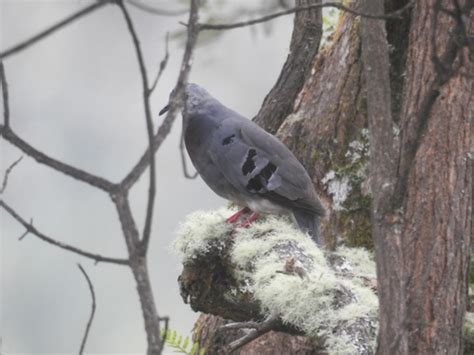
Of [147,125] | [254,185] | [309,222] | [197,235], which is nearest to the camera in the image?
[147,125]

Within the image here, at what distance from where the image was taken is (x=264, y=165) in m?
4.59

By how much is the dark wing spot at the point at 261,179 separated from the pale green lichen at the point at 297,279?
1.06 feet

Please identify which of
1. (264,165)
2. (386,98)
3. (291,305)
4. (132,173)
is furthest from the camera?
(264,165)

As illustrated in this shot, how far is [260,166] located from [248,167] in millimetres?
60

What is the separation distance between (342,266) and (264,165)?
84cm

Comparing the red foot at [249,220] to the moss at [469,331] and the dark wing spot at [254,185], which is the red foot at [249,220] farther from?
the moss at [469,331]

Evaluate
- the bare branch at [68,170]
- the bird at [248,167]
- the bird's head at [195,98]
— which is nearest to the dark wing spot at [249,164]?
the bird at [248,167]

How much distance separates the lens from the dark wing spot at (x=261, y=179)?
14.9ft

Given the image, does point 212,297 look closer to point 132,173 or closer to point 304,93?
point 304,93

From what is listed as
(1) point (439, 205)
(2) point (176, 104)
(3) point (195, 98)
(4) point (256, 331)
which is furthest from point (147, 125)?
(3) point (195, 98)

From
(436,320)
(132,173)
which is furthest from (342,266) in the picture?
(132,173)

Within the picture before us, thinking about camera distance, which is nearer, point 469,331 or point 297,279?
point 297,279

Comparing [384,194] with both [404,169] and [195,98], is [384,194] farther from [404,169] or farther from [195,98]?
[195,98]

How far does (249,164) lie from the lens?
15.1ft
